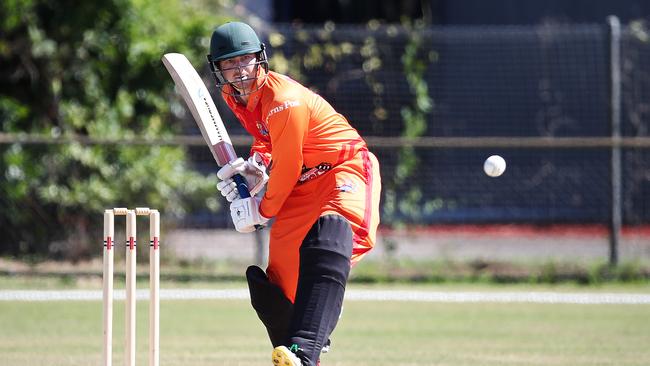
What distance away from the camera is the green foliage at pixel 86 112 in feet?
37.7

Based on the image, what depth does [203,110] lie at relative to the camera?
16.9 ft

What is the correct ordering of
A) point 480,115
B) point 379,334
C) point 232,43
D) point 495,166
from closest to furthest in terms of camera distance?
point 232,43, point 495,166, point 379,334, point 480,115

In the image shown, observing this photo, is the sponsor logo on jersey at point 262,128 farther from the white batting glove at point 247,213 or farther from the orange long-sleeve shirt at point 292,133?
the white batting glove at point 247,213

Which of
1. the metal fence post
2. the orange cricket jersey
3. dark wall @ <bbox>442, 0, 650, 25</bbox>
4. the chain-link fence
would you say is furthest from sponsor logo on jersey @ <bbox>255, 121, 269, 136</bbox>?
dark wall @ <bbox>442, 0, 650, 25</bbox>

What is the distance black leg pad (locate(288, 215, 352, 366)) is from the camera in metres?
4.61

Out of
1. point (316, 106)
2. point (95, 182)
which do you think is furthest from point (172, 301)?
point (316, 106)

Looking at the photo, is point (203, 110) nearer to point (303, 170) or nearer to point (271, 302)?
point (303, 170)

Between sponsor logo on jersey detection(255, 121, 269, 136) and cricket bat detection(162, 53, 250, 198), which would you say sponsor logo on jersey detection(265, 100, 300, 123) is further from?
cricket bat detection(162, 53, 250, 198)

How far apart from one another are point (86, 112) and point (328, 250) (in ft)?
26.3

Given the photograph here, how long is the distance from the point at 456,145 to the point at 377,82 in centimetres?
169

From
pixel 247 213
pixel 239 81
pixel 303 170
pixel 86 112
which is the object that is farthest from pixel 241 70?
pixel 86 112

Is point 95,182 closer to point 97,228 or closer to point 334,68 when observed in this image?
point 97,228

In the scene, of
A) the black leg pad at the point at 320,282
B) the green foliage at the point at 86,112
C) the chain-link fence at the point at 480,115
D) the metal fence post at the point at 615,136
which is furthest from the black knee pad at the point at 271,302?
the metal fence post at the point at 615,136

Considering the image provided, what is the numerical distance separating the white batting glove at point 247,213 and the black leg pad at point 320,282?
25 cm
